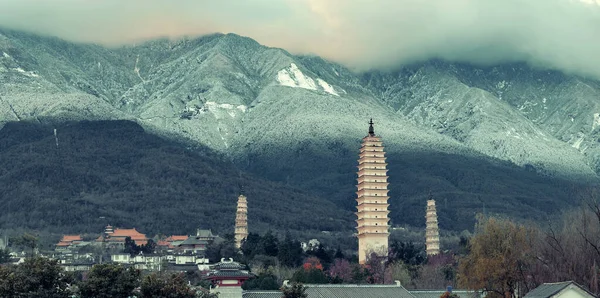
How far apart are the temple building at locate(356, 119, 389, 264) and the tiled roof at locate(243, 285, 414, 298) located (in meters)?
64.7

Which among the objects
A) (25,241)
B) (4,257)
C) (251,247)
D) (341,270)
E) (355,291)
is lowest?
(355,291)

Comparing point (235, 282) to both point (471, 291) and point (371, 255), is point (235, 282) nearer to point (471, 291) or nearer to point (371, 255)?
point (471, 291)

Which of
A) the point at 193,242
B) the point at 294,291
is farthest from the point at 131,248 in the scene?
the point at 294,291

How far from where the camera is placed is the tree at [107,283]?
92.2m

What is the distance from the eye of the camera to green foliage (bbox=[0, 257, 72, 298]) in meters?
90.8

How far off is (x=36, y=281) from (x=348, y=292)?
997 inches

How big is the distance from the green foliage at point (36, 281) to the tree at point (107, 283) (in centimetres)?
165

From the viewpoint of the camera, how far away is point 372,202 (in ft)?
579

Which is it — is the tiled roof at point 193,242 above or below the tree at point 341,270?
above

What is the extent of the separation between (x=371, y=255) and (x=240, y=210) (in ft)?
119

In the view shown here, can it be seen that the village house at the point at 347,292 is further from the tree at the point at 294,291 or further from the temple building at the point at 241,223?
the temple building at the point at 241,223

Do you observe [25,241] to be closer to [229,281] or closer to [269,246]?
[269,246]

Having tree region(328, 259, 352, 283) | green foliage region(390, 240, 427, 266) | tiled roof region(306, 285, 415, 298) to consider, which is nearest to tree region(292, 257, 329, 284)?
tree region(328, 259, 352, 283)

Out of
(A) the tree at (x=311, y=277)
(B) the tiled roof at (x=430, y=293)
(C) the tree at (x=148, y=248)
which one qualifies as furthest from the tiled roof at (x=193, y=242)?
(B) the tiled roof at (x=430, y=293)
